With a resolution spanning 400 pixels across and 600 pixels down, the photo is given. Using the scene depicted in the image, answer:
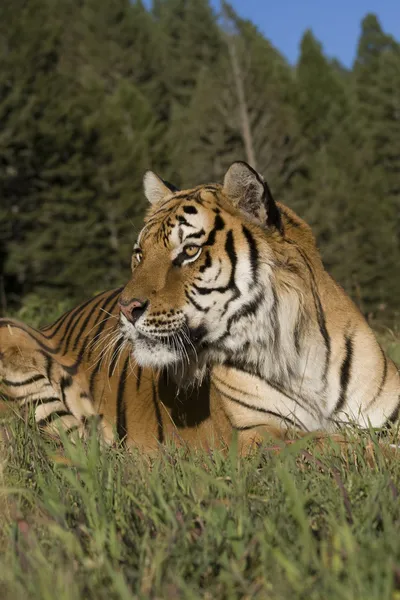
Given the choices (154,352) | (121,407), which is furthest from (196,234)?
(121,407)

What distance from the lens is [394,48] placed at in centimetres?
5762

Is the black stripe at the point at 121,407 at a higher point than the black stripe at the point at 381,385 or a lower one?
lower

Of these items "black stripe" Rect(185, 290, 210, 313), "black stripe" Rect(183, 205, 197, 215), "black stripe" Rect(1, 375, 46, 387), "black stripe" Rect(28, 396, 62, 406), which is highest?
"black stripe" Rect(183, 205, 197, 215)

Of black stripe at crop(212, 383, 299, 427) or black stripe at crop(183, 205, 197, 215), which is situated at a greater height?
black stripe at crop(183, 205, 197, 215)

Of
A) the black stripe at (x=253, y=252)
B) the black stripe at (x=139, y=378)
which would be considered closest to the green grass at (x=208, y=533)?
the black stripe at (x=253, y=252)

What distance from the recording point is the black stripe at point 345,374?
3342 millimetres

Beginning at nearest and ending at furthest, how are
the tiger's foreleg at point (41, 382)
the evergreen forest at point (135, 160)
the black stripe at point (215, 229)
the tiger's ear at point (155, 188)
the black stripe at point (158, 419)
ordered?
the black stripe at point (215, 229) → the black stripe at point (158, 419) → the tiger's ear at point (155, 188) → the tiger's foreleg at point (41, 382) → the evergreen forest at point (135, 160)

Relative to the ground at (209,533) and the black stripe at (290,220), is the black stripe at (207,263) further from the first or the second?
the ground at (209,533)

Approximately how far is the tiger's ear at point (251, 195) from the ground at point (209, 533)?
1133 mm

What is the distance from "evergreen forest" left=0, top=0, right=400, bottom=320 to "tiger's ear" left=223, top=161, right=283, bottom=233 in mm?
25400

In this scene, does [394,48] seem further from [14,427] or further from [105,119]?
[14,427]

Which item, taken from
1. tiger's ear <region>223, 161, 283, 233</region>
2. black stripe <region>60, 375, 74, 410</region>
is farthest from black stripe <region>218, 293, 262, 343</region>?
black stripe <region>60, 375, 74, 410</region>

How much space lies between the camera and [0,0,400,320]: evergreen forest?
36000mm

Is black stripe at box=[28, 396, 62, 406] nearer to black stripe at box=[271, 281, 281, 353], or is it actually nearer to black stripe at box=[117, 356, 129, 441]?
black stripe at box=[117, 356, 129, 441]
